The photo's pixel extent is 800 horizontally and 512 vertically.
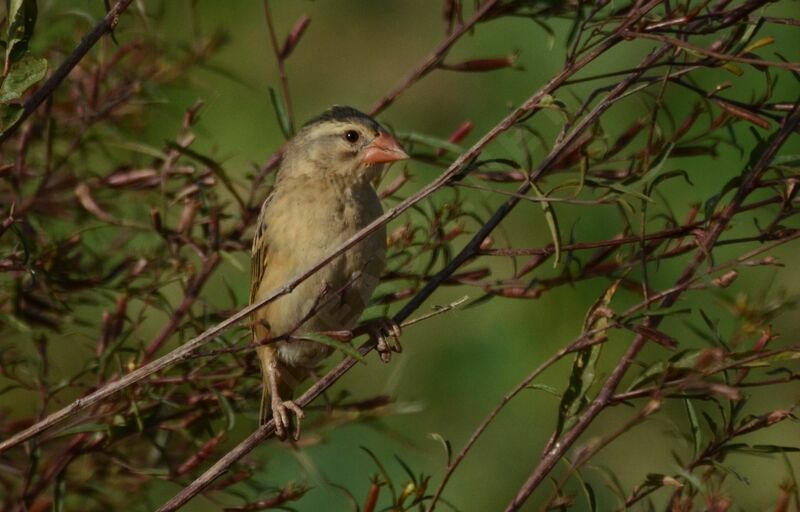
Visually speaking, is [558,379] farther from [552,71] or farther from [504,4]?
[504,4]

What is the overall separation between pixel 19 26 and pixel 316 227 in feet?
3.73

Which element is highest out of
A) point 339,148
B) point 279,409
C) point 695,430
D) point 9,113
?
point 339,148

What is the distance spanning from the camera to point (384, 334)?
216cm

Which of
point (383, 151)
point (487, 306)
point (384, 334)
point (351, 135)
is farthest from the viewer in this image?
point (487, 306)

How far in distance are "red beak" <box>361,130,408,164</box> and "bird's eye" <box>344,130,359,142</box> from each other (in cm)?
4

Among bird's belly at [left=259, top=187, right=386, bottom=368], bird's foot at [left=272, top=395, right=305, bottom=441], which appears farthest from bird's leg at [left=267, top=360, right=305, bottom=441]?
bird's belly at [left=259, top=187, right=386, bottom=368]

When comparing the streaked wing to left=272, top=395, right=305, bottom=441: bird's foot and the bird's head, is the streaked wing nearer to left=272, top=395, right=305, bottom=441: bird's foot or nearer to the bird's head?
the bird's head

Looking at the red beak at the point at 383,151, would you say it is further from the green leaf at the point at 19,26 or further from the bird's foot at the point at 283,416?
Result: the green leaf at the point at 19,26

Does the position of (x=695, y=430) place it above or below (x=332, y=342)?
below

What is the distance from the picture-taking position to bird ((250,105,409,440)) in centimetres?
247

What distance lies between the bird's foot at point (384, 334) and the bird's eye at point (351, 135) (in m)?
0.60

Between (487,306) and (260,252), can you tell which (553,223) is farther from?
(487,306)

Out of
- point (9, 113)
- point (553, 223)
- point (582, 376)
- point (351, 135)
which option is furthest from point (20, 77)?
point (351, 135)

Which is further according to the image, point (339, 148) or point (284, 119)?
point (339, 148)
